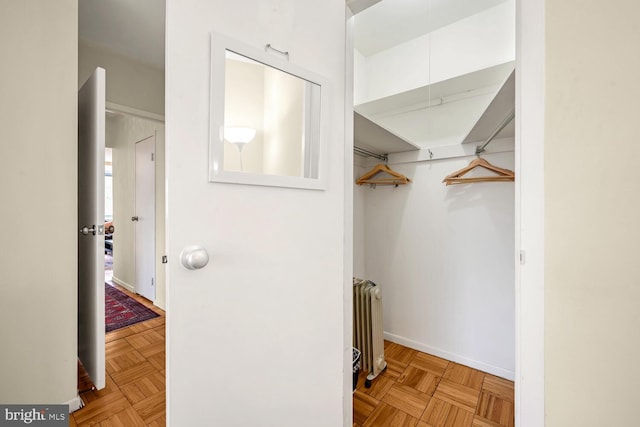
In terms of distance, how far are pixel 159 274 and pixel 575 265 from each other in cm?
346

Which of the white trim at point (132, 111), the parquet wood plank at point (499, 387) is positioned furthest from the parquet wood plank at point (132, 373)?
the parquet wood plank at point (499, 387)

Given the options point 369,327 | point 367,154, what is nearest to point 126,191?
point 367,154

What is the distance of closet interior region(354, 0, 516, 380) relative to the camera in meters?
1.84

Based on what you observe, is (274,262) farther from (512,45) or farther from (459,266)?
(512,45)

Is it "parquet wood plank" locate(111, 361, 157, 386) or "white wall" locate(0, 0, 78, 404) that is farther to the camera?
"parquet wood plank" locate(111, 361, 157, 386)

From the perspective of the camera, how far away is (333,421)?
1.07 meters

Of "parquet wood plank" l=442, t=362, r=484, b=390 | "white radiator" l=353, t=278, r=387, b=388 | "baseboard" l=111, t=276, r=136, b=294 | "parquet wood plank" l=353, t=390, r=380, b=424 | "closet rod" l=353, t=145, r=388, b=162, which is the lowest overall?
"parquet wood plank" l=353, t=390, r=380, b=424

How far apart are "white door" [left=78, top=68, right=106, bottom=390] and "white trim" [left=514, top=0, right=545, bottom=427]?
2.03 m

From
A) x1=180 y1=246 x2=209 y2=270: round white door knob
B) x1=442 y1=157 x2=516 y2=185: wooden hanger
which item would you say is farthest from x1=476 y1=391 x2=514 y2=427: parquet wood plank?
x1=180 y1=246 x2=209 y2=270: round white door knob

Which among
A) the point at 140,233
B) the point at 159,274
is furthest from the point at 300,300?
the point at 140,233

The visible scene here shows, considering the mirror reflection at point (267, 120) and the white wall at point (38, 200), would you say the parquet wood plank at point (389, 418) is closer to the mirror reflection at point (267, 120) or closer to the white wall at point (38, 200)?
the mirror reflection at point (267, 120)

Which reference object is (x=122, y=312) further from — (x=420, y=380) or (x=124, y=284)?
(x=420, y=380)

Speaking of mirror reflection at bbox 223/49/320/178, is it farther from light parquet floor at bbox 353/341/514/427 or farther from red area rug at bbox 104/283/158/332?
red area rug at bbox 104/283/158/332

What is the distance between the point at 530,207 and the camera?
0.80m
